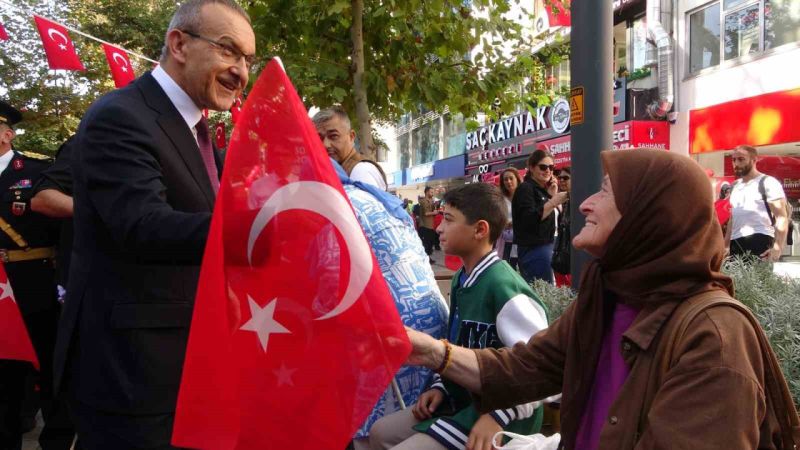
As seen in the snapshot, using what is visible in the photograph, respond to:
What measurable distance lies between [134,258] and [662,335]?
1.40 m

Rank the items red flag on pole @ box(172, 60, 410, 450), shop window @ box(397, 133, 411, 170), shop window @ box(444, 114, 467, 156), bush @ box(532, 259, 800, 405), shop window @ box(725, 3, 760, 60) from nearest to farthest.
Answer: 1. red flag on pole @ box(172, 60, 410, 450)
2. bush @ box(532, 259, 800, 405)
3. shop window @ box(725, 3, 760, 60)
4. shop window @ box(444, 114, 467, 156)
5. shop window @ box(397, 133, 411, 170)

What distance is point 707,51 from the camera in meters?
15.4

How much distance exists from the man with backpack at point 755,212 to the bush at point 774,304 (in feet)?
10.4

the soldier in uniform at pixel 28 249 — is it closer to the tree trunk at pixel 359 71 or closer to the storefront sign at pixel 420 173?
the tree trunk at pixel 359 71

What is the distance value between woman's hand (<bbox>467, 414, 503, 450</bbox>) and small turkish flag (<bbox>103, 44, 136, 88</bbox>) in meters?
8.38

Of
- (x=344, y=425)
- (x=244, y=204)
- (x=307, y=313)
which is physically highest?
(x=244, y=204)

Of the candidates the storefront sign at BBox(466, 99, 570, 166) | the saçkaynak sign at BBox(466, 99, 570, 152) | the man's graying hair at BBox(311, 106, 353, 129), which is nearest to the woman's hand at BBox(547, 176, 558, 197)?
the man's graying hair at BBox(311, 106, 353, 129)

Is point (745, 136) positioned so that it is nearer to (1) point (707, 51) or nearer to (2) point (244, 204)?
(1) point (707, 51)

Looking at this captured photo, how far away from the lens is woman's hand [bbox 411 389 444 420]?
8.08 feet

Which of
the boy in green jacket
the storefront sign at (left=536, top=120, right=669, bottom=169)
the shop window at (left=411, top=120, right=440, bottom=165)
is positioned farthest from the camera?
the shop window at (left=411, top=120, right=440, bottom=165)

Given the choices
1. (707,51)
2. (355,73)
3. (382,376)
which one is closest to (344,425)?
(382,376)

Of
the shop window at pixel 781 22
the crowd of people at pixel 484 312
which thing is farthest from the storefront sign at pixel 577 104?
the shop window at pixel 781 22

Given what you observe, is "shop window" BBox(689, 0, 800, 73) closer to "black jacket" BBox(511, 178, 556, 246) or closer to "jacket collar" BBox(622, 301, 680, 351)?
"black jacket" BBox(511, 178, 556, 246)

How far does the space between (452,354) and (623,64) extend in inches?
736
